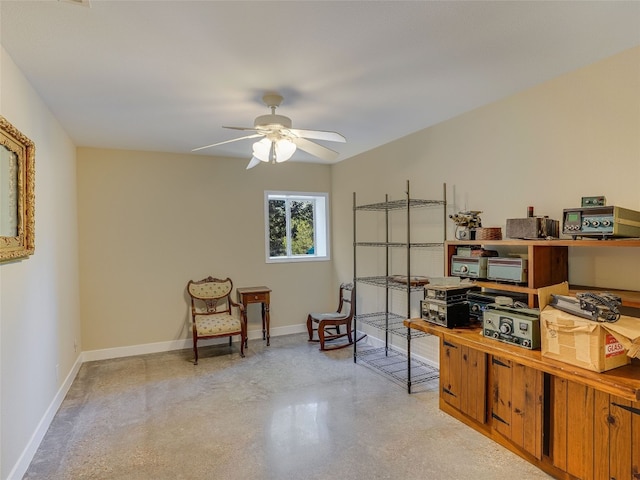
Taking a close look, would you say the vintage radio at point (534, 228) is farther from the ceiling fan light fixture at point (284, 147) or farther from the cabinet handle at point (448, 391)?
the ceiling fan light fixture at point (284, 147)

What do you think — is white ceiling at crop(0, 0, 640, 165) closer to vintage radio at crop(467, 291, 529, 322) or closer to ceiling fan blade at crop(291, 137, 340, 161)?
ceiling fan blade at crop(291, 137, 340, 161)

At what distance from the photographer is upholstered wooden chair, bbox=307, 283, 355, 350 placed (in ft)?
14.8

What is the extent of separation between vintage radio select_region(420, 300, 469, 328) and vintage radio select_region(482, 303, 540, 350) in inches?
10.7

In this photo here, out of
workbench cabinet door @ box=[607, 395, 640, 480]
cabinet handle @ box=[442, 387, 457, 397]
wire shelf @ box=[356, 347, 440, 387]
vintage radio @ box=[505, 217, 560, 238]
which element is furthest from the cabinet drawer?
workbench cabinet door @ box=[607, 395, 640, 480]

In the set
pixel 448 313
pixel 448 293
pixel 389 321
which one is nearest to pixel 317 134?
pixel 448 293

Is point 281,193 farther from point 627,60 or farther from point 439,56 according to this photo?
point 627,60

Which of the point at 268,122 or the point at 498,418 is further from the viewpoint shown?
the point at 268,122

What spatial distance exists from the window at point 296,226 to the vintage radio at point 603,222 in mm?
3637

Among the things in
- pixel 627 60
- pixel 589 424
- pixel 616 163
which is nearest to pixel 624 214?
pixel 616 163

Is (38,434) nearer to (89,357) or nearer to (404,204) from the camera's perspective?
(89,357)

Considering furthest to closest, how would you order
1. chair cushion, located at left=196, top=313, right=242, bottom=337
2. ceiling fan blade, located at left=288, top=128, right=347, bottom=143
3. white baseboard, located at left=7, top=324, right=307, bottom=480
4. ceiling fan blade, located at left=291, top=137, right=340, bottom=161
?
chair cushion, located at left=196, top=313, right=242, bottom=337 < ceiling fan blade, located at left=291, top=137, right=340, bottom=161 < ceiling fan blade, located at left=288, top=128, right=347, bottom=143 < white baseboard, located at left=7, top=324, right=307, bottom=480

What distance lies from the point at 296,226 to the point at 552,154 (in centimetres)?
349

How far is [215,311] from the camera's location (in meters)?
4.80

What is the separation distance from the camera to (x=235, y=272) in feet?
16.5
